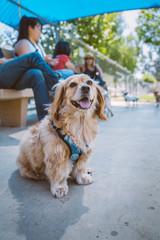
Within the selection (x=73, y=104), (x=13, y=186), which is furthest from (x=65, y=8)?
(x=13, y=186)

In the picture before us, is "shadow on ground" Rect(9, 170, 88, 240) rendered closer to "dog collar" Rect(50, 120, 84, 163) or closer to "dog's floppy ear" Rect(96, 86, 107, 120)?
"dog collar" Rect(50, 120, 84, 163)

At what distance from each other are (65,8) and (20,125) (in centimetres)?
427

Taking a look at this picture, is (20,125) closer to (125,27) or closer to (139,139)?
(139,139)

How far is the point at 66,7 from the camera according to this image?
6184 mm

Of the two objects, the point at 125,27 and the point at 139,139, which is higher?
the point at 125,27

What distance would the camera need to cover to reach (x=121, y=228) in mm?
1239

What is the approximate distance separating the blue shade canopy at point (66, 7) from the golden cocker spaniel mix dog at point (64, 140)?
4.17m

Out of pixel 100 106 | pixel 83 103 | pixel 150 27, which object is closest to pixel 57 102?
pixel 83 103

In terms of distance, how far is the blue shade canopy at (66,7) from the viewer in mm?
5230

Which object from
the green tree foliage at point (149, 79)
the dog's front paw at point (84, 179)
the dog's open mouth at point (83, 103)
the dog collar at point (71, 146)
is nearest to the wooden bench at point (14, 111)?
the dog's open mouth at point (83, 103)

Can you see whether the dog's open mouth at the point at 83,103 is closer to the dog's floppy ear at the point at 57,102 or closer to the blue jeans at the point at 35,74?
the dog's floppy ear at the point at 57,102

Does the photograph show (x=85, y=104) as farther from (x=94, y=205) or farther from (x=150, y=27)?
(x=150, y=27)

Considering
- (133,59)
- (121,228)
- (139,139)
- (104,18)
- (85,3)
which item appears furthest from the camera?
(133,59)

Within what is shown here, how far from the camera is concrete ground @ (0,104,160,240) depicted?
1211mm
